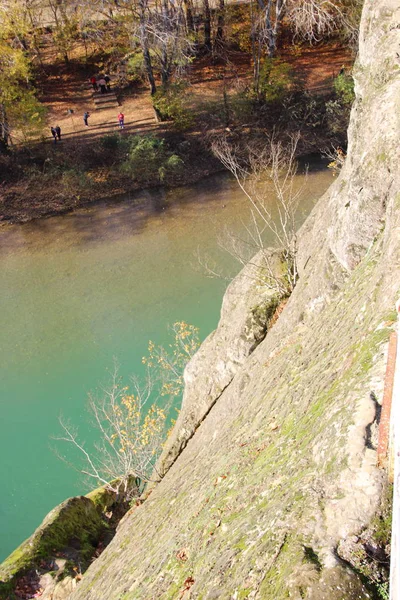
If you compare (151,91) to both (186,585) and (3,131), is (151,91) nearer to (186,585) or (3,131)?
(3,131)

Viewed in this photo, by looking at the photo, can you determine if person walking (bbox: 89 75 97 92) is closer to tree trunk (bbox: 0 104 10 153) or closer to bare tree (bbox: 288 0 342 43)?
tree trunk (bbox: 0 104 10 153)

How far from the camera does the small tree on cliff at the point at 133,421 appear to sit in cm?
1484

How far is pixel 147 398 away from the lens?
17.2 meters

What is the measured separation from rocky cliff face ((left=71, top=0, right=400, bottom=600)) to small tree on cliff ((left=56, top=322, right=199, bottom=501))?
10.9ft

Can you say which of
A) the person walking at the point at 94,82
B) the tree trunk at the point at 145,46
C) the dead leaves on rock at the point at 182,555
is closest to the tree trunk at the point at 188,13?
the tree trunk at the point at 145,46

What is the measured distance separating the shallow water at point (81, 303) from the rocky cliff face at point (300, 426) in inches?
272

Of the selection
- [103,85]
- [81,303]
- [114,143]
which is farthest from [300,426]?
[103,85]

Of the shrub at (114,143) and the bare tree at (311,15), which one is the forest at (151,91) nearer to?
the shrub at (114,143)

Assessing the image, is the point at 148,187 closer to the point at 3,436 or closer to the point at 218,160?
the point at 218,160

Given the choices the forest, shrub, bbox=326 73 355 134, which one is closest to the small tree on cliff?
the forest

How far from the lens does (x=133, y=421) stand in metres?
16.9

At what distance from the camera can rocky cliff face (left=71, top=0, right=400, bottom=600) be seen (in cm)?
402

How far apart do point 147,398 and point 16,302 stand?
9.13 m

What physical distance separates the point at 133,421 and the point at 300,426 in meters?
12.2
